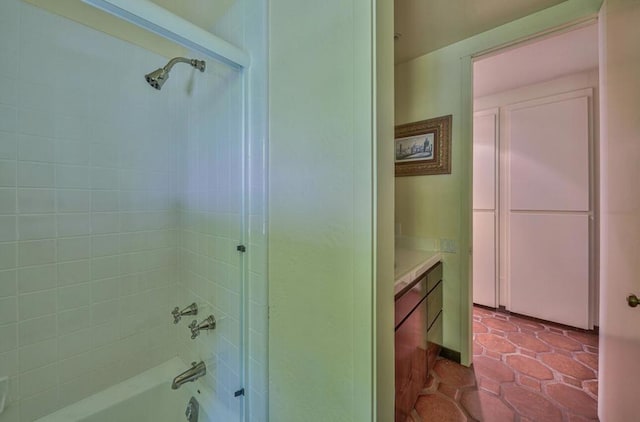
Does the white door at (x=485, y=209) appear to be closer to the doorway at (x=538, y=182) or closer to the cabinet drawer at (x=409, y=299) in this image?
the doorway at (x=538, y=182)

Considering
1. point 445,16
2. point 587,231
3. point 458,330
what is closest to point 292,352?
point 458,330

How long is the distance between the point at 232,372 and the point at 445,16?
7.87 feet

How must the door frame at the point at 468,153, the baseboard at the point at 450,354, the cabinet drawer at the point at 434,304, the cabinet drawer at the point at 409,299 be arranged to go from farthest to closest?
the baseboard at the point at 450,354 < the door frame at the point at 468,153 < the cabinet drawer at the point at 434,304 < the cabinet drawer at the point at 409,299

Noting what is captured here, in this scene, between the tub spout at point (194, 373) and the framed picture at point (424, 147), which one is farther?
the framed picture at point (424, 147)

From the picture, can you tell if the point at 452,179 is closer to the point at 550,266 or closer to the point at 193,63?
the point at 550,266

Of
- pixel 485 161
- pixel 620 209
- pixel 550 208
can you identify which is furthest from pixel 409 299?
pixel 485 161

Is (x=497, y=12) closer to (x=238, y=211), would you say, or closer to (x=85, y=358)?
(x=238, y=211)

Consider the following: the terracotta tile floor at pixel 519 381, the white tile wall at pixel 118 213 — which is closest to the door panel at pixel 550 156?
the terracotta tile floor at pixel 519 381

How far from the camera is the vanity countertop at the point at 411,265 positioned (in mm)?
1207

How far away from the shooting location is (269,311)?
939 millimetres

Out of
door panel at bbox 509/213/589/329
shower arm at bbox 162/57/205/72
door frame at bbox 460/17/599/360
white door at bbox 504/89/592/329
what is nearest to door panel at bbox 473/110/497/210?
white door at bbox 504/89/592/329

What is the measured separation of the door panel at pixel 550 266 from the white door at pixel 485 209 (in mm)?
186

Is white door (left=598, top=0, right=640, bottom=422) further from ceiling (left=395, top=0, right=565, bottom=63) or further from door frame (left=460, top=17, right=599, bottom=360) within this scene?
door frame (left=460, top=17, right=599, bottom=360)

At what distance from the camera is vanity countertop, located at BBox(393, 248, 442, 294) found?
1207 millimetres
